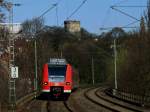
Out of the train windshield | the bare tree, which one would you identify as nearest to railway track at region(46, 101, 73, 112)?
the train windshield

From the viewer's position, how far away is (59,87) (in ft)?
148

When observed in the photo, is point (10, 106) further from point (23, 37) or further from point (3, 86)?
point (23, 37)

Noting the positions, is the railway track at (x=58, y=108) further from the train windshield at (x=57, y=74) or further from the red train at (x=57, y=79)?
the train windshield at (x=57, y=74)

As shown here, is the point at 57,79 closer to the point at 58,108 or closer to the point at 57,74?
the point at 57,74

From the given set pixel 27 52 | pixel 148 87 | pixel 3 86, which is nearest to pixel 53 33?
pixel 27 52

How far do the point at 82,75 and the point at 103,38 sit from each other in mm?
11733

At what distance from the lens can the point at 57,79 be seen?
4522 centimetres

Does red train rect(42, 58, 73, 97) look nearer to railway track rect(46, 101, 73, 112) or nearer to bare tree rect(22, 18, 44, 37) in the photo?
railway track rect(46, 101, 73, 112)

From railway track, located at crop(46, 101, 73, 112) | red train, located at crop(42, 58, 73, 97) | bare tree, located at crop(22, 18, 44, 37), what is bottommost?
railway track, located at crop(46, 101, 73, 112)

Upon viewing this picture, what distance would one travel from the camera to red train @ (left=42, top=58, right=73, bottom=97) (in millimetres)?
44938

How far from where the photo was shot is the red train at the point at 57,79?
44938 millimetres

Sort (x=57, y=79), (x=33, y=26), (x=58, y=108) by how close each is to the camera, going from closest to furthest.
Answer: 1. (x=58, y=108)
2. (x=57, y=79)
3. (x=33, y=26)

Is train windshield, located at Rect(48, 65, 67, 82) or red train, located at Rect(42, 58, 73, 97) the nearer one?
red train, located at Rect(42, 58, 73, 97)

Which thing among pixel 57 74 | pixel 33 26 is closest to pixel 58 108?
pixel 57 74
